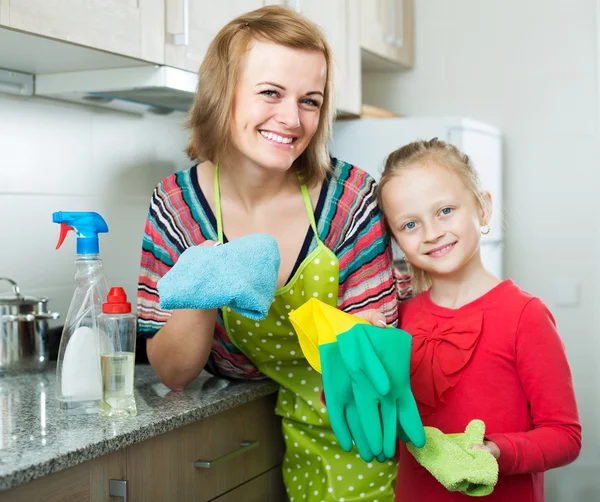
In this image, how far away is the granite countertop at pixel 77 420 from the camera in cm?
91

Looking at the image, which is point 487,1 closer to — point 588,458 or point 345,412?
point 588,458

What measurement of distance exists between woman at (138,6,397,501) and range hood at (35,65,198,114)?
18 cm

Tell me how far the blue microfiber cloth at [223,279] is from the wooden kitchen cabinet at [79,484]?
8.6 inches

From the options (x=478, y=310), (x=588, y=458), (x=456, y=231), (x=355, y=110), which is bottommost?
(x=588, y=458)

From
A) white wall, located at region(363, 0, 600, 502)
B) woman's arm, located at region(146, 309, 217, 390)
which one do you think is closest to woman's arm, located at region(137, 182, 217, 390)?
woman's arm, located at region(146, 309, 217, 390)

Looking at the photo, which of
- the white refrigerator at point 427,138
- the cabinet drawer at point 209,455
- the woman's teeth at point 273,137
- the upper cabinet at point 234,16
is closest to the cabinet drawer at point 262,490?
the cabinet drawer at point 209,455

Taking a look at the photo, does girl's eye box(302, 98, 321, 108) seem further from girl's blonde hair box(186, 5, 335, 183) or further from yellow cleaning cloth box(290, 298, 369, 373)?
yellow cleaning cloth box(290, 298, 369, 373)

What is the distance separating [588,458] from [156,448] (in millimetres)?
1698

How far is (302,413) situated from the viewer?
1354mm

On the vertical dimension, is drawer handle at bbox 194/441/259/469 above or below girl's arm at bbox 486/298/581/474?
below

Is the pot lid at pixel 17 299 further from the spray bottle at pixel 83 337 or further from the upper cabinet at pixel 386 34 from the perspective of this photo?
the upper cabinet at pixel 386 34

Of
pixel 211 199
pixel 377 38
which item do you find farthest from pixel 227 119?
pixel 377 38

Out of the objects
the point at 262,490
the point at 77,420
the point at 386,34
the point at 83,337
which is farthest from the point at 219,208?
the point at 386,34

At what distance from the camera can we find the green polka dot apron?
50.2 inches
